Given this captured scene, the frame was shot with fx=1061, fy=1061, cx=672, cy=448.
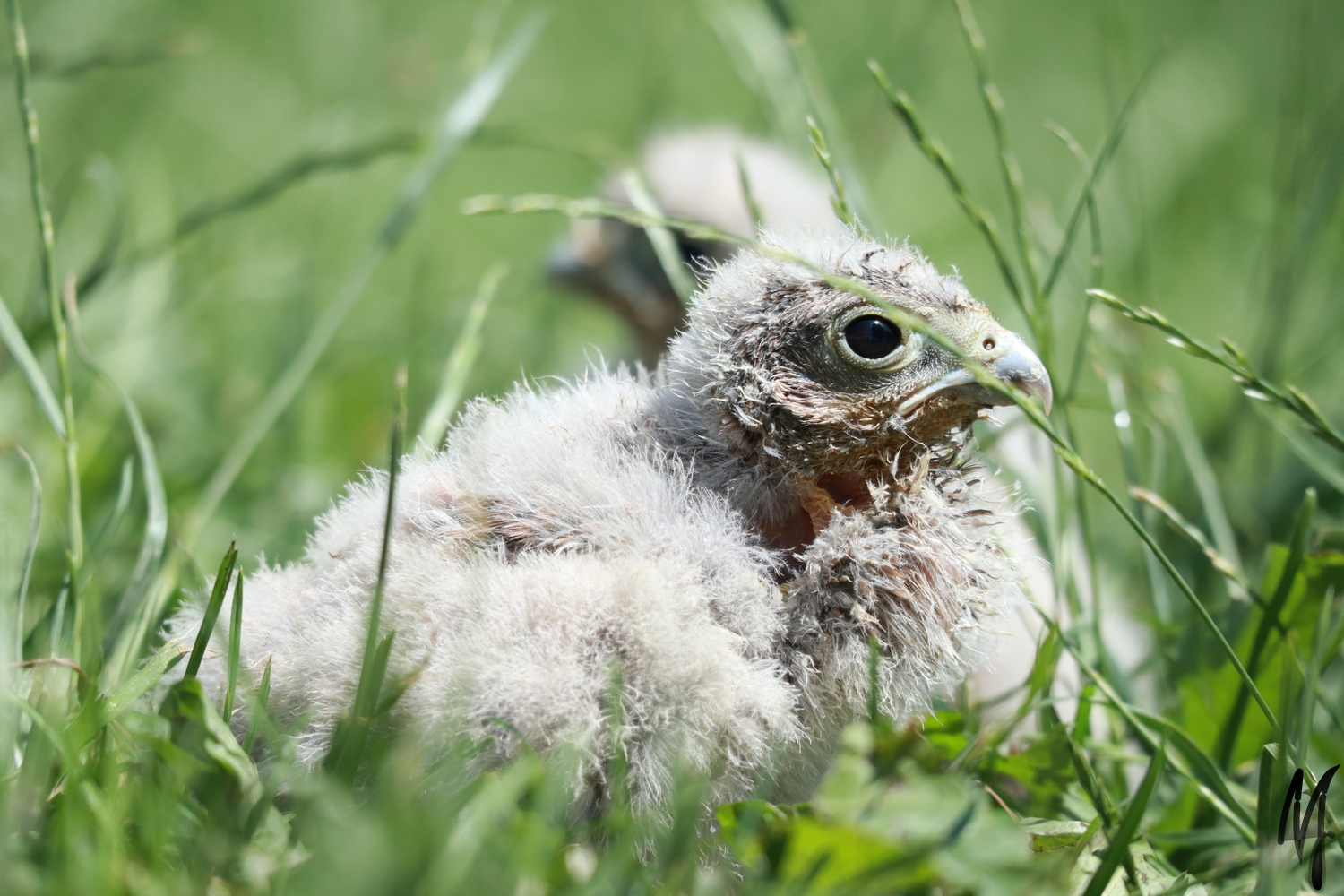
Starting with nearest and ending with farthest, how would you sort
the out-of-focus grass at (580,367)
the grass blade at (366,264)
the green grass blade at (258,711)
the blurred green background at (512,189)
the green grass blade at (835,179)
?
the out-of-focus grass at (580,367)
the green grass blade at (258,711)
the green grass blade at (835,179)
the grass blade at (366,264)
the blurred green background at (512,189)

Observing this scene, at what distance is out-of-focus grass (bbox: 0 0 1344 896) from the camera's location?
0.97 metres

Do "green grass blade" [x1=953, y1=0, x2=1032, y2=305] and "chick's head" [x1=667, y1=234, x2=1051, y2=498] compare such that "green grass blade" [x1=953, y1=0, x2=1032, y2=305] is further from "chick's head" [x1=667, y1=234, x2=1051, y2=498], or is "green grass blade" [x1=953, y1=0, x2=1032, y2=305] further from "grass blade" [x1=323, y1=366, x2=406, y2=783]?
"grass blade" [x1=323, y1=366, x2=406, y2=783]

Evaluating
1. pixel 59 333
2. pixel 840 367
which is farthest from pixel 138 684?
pixel 840 367

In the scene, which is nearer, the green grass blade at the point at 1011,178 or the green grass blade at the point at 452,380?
the green grass blade at the point at 1011,178

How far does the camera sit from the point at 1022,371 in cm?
136

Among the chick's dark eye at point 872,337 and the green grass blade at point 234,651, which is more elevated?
the chick's dark eye at point 872,337

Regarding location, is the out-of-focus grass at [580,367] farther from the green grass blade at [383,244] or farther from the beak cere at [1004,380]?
the beak cere at [1004,380]

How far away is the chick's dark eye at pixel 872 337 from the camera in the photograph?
133 centimetres

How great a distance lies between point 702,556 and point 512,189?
3.70m

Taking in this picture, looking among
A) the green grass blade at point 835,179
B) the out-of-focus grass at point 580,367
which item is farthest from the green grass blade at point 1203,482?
the green grass blade at point 835,179

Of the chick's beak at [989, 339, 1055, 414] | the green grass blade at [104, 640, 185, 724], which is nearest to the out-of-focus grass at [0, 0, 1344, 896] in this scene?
the green grass blade at [104, 640, 185, 724]

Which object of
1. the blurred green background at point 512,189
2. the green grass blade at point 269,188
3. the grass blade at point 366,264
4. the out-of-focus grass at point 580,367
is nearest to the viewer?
the out-of-focus grass at point 580,367
